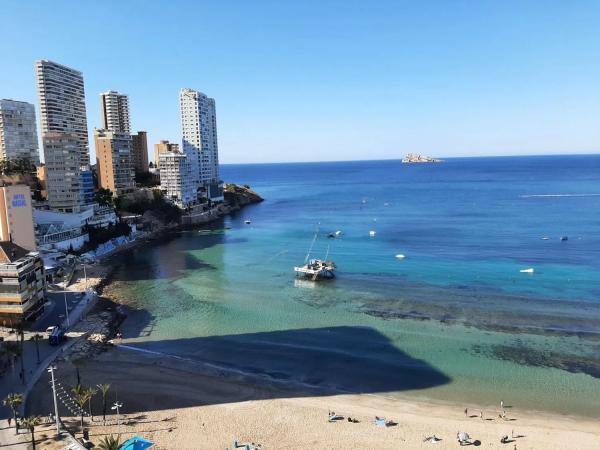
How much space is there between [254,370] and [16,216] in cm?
3770

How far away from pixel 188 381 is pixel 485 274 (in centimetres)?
4279

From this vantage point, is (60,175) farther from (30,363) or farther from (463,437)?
(463,437)

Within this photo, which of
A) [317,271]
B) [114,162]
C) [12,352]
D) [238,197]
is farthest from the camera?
[238,197]

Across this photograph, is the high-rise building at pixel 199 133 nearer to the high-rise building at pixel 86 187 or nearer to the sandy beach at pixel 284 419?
the high-rise building at pixel 86 187

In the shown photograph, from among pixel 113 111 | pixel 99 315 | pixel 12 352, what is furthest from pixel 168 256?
pixel 113 111

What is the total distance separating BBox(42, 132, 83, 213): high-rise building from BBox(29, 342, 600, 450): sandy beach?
183 ft

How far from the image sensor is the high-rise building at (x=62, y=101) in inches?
5384

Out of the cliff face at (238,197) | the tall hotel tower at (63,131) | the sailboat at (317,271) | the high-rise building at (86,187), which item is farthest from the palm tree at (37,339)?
the cliff face at (238,197)

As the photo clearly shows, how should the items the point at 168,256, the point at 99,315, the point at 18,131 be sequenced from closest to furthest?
the point at 99,315, the point at 168,256, the point at 18,131

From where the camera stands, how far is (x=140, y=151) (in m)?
148

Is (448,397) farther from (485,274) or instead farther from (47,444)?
(485,274)

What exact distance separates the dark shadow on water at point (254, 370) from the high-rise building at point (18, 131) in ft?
349

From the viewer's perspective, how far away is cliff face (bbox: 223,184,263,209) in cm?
15238

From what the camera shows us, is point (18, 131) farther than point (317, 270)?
Yes
